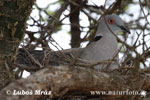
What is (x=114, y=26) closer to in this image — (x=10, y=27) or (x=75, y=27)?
(x=75, y=27)

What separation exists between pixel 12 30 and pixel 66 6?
230 centimetres

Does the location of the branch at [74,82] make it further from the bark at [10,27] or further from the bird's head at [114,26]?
the bird's head at [114,26]

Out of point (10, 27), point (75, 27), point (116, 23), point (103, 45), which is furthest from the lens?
point (75, 27)

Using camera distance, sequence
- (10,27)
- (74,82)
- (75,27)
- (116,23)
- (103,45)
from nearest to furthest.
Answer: (74,82), (10,27), (103,45), (116,23), (75,27)

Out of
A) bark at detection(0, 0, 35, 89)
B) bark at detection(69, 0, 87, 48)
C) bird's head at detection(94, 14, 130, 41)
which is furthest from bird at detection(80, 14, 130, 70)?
bark at detection(0, 0, 35, 89)

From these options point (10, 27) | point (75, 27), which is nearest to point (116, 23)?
point (75, 27)

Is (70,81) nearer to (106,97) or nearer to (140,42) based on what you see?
(106,97)

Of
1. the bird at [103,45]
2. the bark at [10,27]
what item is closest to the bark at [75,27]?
the bird at [103,45]

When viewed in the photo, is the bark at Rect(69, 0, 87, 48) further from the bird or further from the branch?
the branch

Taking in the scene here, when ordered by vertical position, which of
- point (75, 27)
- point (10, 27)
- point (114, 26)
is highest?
point (75, 27)

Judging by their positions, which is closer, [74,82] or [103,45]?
[74,82]

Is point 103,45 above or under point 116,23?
under

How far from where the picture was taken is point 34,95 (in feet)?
9.15

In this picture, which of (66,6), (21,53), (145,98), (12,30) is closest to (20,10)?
(12,30)
